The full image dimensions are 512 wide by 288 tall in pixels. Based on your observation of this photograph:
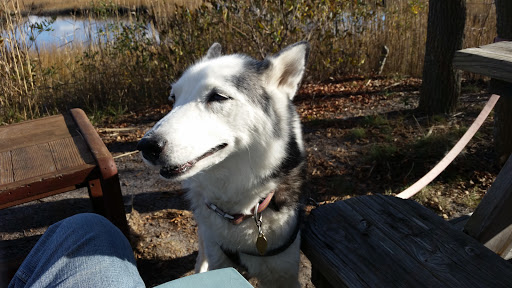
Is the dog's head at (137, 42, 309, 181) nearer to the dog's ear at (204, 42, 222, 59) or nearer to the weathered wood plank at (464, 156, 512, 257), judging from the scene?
the dog's ear at (204, 42, 222, 59)

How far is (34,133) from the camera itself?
2.54 metres

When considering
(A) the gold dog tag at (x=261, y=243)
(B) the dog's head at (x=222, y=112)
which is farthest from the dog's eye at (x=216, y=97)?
(A) the gold dog tag at (x=261, y=243)

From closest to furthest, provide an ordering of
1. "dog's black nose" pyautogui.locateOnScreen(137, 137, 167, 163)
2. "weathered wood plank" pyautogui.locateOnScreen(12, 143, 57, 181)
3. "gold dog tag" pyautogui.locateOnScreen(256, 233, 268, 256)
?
"dog's black nose" pyautogui.locateOnScreen(137, 137, 167, 163) → "gold dog tag" pyautogui.locateOnScreen(256, 233, 268, 256) → "weathered wood plank" pyautogui.locateOnScreen(12, 143, 57, 181)

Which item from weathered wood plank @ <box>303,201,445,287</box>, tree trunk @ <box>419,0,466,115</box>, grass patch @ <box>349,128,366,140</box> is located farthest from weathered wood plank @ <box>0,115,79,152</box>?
tree trunk @ <box>419,0,466,115</box>

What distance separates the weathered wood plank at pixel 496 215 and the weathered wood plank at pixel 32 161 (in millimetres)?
2215

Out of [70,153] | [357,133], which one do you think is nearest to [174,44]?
[357,133]

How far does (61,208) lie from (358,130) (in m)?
3.45

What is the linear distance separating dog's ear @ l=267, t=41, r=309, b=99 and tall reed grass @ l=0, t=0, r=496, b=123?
10.7 ft

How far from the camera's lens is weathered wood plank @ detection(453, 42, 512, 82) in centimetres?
130

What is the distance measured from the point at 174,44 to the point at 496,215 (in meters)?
5.36

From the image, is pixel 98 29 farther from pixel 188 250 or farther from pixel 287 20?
pixel 188 250

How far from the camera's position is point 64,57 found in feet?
22.6

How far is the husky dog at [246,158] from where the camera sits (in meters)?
1.59

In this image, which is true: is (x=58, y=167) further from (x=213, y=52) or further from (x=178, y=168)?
(x=213, y=52)
